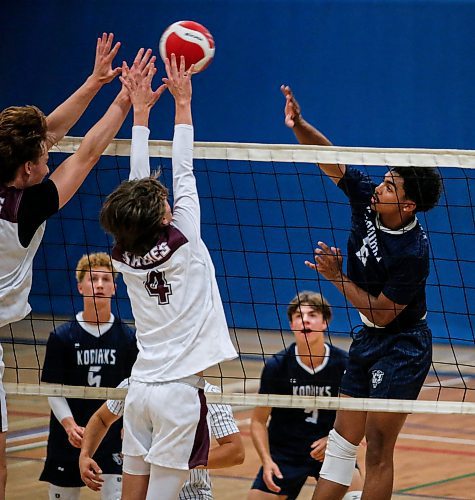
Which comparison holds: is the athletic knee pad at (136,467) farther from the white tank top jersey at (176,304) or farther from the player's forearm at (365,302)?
the player's forearm at (365,302)

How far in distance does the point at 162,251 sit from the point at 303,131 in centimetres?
161

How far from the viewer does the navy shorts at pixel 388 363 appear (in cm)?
505

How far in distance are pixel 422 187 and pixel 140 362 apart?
1.77 metres

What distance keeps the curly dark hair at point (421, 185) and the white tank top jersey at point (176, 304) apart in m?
1.30

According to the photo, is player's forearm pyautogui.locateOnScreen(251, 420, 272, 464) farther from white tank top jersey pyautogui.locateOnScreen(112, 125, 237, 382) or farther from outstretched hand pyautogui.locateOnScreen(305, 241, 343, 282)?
white tank top jersey pyautogui.locateOnScreen(112, 125, 237, 382)

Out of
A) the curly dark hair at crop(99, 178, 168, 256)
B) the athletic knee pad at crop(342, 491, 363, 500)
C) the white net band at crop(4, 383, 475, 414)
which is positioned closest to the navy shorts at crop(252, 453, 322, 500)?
the athletic knee pad at crop(342, 491, 363, 500)

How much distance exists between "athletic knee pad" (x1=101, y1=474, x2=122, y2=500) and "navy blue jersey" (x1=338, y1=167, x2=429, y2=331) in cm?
164

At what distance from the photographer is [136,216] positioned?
162 inches

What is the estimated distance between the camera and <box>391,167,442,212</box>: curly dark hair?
5.11 meters

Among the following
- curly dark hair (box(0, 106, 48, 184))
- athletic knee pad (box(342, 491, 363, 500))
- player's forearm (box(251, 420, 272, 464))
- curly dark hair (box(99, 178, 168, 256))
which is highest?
curly dark hair (box(0, 106, 48, 184))

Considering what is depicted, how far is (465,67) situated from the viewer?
12.4m

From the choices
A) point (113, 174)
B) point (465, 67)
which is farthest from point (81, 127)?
point (465, 67)

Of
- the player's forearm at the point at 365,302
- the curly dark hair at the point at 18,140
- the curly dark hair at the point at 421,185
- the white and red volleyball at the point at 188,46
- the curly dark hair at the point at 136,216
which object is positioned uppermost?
the white and red volleyball at the point at 188,46

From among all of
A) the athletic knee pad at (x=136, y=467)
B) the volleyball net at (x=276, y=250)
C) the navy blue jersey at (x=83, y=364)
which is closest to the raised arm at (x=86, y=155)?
the athletic knee pad at (x=136, y=467)
